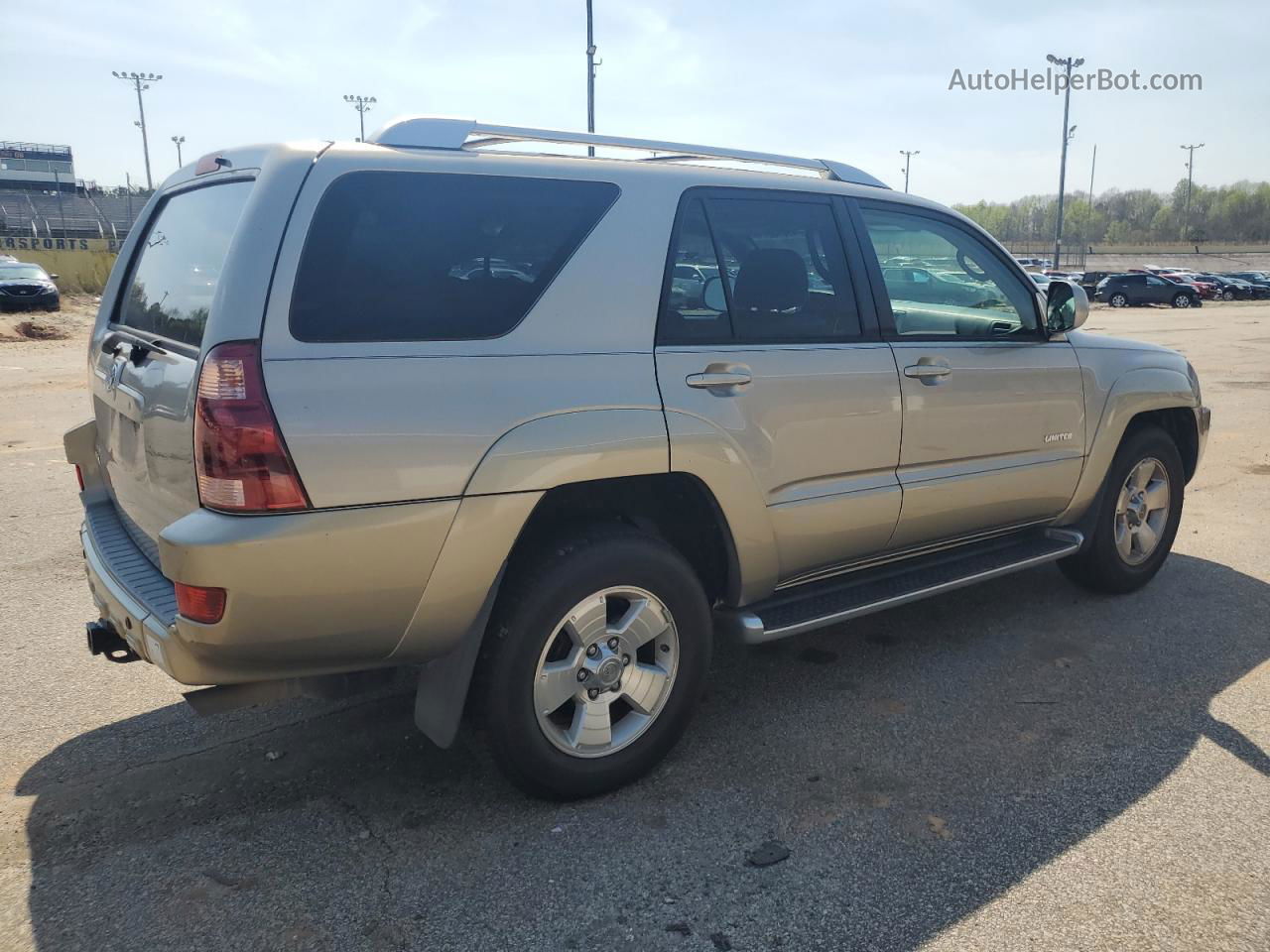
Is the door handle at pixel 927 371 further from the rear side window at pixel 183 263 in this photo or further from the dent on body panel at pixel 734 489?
the rear side window at pixel 183 263

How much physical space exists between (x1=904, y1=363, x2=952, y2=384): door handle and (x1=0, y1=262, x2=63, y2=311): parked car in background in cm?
2435

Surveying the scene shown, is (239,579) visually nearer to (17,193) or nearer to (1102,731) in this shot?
(1102,731)

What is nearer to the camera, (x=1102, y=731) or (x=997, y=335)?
(x=1102, y=731)

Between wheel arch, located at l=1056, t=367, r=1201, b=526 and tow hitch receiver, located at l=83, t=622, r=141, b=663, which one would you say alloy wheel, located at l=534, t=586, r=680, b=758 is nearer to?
tow hitch receiver, located at l=83, t=622, r=141, b=663

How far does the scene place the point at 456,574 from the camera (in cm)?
273

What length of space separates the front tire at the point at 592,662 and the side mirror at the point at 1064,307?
2.27m

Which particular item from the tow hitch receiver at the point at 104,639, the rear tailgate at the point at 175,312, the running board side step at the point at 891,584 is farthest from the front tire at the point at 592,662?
the tow hitch receiver at the point at 104,639

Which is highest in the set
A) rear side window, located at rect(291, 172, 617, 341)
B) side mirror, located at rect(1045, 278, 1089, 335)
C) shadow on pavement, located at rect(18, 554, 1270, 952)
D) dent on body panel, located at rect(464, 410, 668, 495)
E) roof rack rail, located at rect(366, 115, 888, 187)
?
roof rack rail, located at rect(366, 115, 888, 187)

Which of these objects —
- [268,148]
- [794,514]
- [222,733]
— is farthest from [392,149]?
[222,733]

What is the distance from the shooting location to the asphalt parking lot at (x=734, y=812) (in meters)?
2.53

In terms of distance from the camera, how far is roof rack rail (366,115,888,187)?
9.62 feet

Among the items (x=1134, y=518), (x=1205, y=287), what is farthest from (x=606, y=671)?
(x=1205, y=287)

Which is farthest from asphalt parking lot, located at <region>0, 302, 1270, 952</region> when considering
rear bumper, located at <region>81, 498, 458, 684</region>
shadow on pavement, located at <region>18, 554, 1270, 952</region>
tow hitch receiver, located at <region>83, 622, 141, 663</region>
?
rear bumper, located at <region>81, 498, 458, 684</region>

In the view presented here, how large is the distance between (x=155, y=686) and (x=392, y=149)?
2417mm
